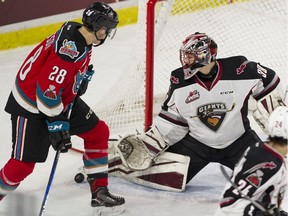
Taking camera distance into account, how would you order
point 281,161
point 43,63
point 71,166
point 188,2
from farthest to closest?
1. point 188,2
2. point 71,166
3. point 43,63
4. point 281,161

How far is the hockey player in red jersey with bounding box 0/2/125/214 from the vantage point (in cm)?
339

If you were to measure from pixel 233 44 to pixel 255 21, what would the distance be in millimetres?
188

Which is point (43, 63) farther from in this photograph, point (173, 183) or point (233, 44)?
point (233, 44)

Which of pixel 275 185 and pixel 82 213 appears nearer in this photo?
pixel 275 185

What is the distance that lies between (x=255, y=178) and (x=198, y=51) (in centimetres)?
110

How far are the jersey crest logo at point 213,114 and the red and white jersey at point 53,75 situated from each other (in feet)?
2.02

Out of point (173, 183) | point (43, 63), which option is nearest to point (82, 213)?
point (173, 183)

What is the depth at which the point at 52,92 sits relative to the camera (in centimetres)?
339

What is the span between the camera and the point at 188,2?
187 inches

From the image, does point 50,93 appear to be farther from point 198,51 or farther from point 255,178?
point 255,178

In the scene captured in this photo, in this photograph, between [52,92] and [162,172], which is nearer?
[52,92]

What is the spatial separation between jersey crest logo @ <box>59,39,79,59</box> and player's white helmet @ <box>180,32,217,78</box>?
0.56m

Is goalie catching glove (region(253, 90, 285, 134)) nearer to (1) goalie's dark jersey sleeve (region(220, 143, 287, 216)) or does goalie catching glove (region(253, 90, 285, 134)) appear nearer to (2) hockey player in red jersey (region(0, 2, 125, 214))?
(2) hockey player in red jersey (region(0, 2, 125, 214))

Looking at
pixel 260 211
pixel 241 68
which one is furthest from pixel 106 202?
pixel 260 211
